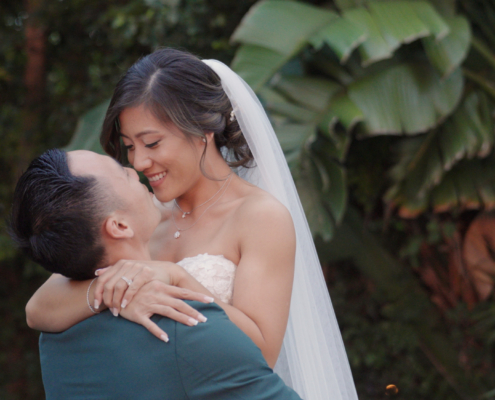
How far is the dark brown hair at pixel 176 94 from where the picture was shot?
6.58 feet

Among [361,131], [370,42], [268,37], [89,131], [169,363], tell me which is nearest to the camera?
[169,363]

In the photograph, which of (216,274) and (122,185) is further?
(216,274)

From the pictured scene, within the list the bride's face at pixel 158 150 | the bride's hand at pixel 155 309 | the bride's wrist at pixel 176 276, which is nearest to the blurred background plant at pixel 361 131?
the bride's face at pixel 158 150

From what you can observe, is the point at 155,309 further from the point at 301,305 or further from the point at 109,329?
the point at 301,305

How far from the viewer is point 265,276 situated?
5.90 feet

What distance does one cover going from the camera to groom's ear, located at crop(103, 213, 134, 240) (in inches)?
60.2

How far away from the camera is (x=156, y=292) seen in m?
1.43

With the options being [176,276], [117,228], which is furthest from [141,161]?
[176,276]

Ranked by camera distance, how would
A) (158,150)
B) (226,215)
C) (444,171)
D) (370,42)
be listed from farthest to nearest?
(444,171) < (370,42) < (226,215) < (158,150)

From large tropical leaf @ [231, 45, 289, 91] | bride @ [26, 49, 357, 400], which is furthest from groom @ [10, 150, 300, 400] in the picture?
large tropical leaf @ [231, 45, 289, 91]

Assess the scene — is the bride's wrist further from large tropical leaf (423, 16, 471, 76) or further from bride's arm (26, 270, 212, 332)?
large tropical leaf (423, 16, 471, 76)

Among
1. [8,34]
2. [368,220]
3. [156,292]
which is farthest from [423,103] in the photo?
[8,34]

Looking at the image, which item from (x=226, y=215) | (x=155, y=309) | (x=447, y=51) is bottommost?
(x=226, y=215)

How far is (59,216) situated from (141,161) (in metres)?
0.56
